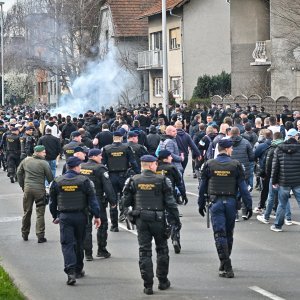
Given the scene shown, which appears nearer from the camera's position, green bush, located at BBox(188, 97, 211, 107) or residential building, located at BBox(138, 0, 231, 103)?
green bush, located at BBox(188, 97, 211, 107)

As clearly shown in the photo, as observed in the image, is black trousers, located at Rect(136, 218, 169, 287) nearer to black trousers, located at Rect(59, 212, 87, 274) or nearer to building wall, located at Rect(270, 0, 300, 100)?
black trousers, located at Rect(59, 212, 87, 274)

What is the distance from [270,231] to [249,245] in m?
1.41

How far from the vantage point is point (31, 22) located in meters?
62.8

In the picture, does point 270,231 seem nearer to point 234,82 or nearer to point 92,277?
point 92,277

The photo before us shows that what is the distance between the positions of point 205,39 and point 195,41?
588mm

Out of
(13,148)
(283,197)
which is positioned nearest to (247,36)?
(13,148)

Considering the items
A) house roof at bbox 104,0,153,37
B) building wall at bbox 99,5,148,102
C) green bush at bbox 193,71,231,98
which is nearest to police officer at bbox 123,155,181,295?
green bush at bbox 193,71,231,98

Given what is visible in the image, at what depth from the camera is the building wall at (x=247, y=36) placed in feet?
150

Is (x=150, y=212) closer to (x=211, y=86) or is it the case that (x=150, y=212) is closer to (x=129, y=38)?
(x=211, y=86)

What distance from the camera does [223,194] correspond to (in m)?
11.6

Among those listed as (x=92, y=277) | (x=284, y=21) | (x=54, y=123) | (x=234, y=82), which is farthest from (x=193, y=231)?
(x=234, y=82)

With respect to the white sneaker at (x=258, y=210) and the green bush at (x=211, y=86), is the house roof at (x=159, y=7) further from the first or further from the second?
the white sneaker at (x=258, y=210)

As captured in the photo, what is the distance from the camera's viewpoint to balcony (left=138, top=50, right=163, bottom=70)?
5378 cm

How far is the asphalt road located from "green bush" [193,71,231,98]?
102 feet
